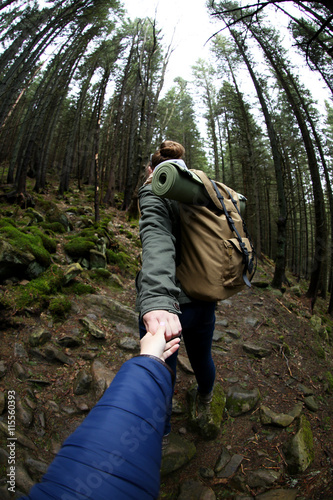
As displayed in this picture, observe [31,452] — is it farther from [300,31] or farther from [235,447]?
[300,31]

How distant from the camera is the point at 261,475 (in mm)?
2113

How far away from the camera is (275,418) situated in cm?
268

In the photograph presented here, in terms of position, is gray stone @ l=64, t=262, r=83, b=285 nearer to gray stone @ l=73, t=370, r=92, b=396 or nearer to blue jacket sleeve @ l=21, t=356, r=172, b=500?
gray stone @ l=73, t=370, r=92, b=396

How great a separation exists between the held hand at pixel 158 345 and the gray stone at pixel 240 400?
8.54 ft

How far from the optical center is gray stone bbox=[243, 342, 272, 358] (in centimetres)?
392

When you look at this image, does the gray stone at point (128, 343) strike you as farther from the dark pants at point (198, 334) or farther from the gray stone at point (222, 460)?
the gray stone at point (222, 460)

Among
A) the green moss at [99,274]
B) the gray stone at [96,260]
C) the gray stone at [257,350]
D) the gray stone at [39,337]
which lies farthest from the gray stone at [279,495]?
the gray stone at [96,260]

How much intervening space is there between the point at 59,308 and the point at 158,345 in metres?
3.37

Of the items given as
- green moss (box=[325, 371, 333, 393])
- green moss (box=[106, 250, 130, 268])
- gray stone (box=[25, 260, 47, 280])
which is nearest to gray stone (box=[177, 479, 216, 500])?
green moss (box=[325, 371, 333, 393])

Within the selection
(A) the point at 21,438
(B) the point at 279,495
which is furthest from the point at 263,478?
(A) the point at 21,438

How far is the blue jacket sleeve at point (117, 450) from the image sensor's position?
471mm

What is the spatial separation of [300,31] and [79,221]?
34.2 feet

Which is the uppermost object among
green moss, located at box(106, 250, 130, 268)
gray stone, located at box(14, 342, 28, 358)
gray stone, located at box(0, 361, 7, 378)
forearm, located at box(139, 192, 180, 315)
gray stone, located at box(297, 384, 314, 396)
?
forearm, located at box(139, 192, 180, 315)

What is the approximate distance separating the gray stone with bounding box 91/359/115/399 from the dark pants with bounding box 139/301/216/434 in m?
1.05
